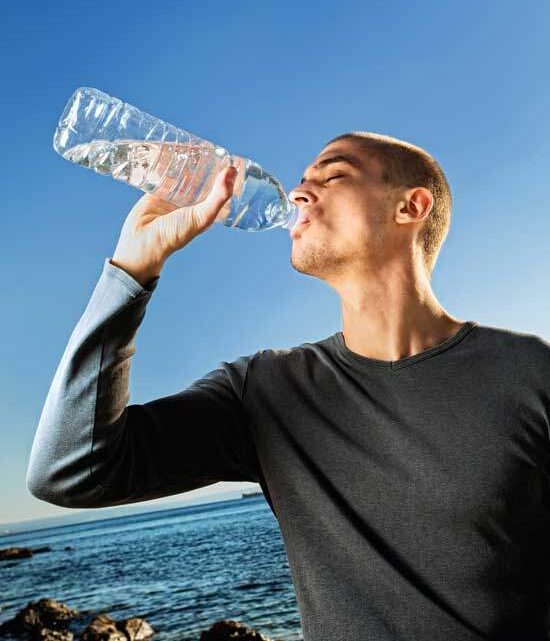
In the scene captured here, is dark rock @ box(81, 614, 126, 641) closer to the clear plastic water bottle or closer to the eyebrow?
the clear plastic water bottle

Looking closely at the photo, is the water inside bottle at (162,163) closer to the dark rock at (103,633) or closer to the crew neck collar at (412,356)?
the crew neck collar at (412,356)

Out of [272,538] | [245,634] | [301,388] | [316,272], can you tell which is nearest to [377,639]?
[301,388]

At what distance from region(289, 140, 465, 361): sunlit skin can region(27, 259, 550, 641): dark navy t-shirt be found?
12 cm

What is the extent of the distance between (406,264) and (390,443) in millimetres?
811

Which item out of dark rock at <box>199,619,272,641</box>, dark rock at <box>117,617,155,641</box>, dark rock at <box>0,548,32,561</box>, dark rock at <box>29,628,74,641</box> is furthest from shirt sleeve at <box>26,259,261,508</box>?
dark rock at <box>0,548,32,561</box>

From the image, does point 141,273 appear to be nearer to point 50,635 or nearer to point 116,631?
point 116,631

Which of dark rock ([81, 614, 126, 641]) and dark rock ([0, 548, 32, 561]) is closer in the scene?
dark rock ([81, 614, 126, 641])

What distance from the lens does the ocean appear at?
15.1m

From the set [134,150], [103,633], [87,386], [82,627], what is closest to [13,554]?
[82,627]

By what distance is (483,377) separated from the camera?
234 cm

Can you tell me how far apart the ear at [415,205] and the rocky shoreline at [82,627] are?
946 centimetres

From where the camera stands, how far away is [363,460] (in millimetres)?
2258

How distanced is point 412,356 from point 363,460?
431 millimetres

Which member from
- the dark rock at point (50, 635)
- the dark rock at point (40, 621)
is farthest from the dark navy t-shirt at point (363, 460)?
the dark rock at point (40, 621)
